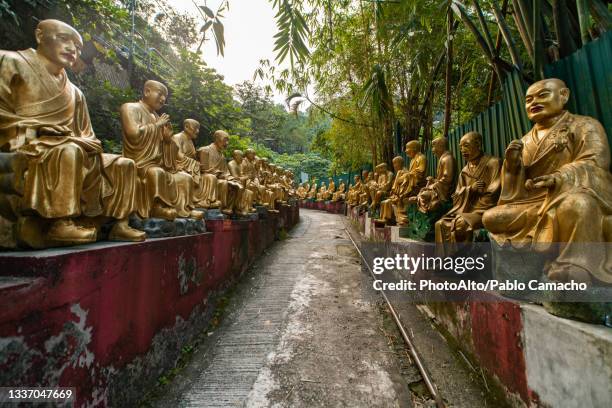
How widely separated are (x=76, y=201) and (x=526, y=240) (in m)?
2.68

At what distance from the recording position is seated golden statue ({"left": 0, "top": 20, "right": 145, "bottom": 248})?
1.49m

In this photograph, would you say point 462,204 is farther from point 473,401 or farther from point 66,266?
point 66,266

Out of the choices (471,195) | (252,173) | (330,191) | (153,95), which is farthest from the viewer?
(330,191)

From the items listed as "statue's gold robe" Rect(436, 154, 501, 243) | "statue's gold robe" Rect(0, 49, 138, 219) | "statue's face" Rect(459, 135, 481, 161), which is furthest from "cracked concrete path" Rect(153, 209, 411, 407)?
"statue's face" Rect(459, 135, 481, 161)

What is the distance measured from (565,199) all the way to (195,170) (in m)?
3.66

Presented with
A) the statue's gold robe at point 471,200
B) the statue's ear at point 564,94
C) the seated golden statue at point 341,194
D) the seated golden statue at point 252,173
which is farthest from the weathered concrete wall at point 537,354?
the seated golden statue at point 341,194

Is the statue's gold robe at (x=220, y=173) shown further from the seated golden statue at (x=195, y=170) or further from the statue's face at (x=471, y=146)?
the statue's face at (x=471, y=146)

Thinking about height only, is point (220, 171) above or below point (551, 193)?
above

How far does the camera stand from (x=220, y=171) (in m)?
4.54

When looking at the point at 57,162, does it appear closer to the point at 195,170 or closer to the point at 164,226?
the point at 164,226

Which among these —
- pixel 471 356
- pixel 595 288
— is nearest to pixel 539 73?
pixel 595 288

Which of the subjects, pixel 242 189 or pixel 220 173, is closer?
pixel 220 173

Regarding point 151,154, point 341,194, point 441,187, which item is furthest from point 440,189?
point 341,194

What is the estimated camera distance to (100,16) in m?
5.00
